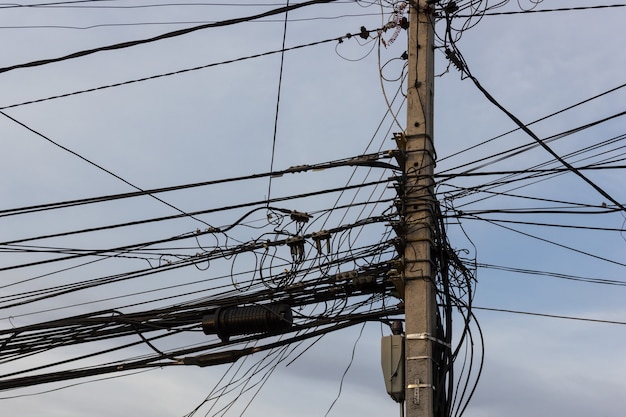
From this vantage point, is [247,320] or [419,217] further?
[247,320]

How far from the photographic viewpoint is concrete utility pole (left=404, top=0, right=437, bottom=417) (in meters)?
7.53

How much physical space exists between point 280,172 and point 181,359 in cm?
219

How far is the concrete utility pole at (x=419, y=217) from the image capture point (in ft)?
24.7

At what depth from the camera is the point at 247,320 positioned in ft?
29.1

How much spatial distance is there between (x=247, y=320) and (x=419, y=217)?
83.0 inches

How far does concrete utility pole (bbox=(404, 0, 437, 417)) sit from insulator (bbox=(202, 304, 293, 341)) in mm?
1502

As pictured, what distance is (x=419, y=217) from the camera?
8148 mm

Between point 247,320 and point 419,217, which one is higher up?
point 419,217

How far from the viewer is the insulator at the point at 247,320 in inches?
346

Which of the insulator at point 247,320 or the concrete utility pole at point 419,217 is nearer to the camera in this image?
the concrete utility pole at point 419,217

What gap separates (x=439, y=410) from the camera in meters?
7.70

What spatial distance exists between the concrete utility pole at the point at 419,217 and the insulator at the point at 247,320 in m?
1.50

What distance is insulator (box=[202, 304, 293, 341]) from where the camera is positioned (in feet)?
28.8

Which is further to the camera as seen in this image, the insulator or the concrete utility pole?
the insulator
